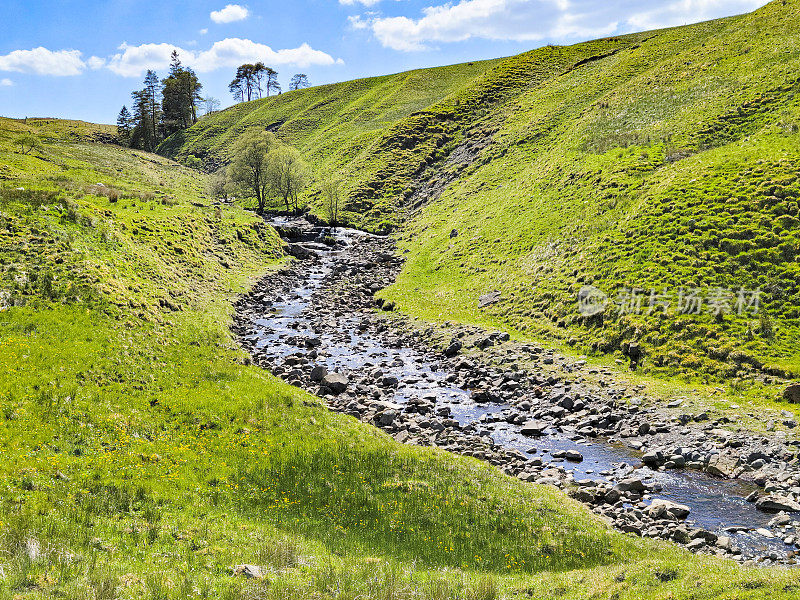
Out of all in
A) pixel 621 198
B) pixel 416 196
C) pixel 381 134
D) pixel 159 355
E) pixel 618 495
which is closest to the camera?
pixel 618 495

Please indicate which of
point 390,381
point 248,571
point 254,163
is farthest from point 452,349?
point 254,163

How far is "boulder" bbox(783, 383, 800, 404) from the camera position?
71.1ft

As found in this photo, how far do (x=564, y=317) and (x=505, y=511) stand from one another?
2056 cm

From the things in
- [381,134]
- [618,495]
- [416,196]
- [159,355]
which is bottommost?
[618,495]

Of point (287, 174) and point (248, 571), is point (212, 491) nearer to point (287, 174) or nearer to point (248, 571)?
point (248, 571)

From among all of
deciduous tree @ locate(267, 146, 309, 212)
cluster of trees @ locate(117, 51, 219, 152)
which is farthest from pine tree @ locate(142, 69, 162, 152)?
deciduous tree @ locate(267, 146, 309, 212)

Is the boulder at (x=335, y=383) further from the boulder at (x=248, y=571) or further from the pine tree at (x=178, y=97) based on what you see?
the pine tree at (x=178, y=97)

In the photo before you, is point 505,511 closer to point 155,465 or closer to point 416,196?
point 155,465

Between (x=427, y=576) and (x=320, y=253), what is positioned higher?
(x=320, y=253)

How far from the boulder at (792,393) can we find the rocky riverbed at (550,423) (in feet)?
11.4

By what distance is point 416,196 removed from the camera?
83.3 meters

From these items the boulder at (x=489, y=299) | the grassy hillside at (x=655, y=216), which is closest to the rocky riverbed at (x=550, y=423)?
the boulder at (x=489, y=299)

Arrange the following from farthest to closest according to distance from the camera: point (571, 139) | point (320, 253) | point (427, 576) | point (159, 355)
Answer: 1. point (320, 253)
2. point (571, 139)
3. point (159, 355)
4. point (427, 576)

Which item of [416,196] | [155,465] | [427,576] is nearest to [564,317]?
[427,576]
